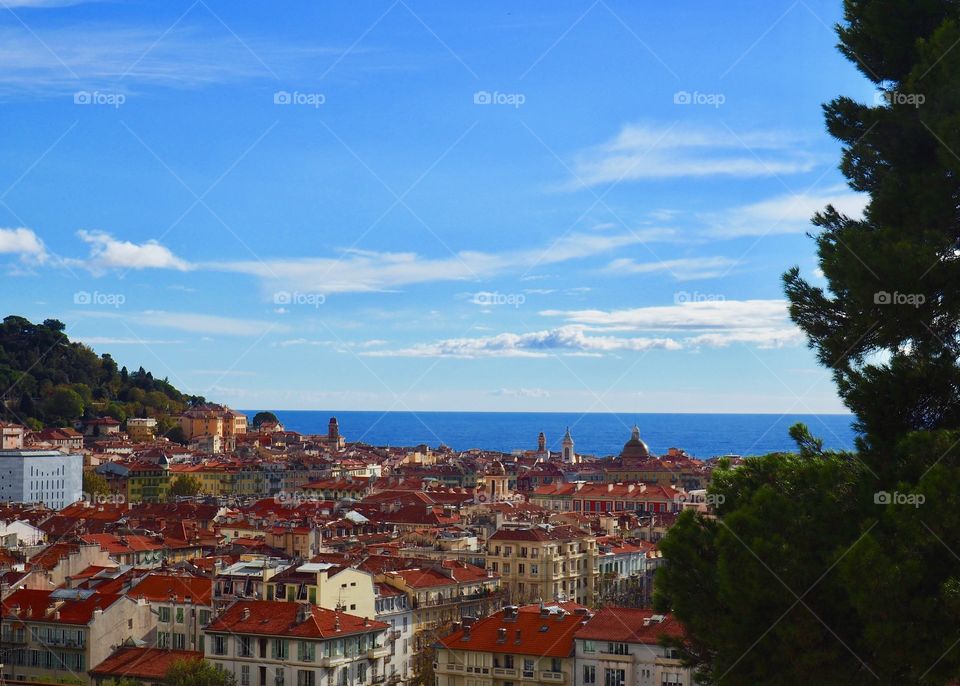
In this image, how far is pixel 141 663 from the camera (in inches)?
1331

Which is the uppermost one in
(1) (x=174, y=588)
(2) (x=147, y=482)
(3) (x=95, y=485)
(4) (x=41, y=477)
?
(4) (x=41, y=477)

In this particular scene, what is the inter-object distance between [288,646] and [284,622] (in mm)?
824

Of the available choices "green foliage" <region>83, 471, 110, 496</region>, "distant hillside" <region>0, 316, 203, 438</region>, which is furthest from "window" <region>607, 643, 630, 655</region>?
"distant hillside" <region>0, 316, 203, 438</region>

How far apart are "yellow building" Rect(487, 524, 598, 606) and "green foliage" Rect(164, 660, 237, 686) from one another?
17809mm

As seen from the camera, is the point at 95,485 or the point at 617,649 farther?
the point at 95,485

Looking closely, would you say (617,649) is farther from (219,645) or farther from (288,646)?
(219,645)

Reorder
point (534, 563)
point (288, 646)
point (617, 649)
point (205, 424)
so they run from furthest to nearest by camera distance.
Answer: point (205, 424), point (534, 563), point (288, 646), point (617, 649)

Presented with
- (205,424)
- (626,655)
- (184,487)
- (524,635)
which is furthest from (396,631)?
(205,424)

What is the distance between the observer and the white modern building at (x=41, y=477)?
9481cm

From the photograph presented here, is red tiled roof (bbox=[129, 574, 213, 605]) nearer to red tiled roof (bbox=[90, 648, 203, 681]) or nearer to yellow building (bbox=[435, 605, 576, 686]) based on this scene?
red tiled roof (bbox=[90, 648, 203, 681])

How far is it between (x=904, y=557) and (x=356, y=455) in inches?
4855

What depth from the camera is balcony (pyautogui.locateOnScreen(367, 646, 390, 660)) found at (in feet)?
113

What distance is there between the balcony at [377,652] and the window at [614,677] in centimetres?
658

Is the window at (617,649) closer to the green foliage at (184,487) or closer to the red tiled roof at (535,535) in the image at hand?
the red tiled roof at (535,535)
